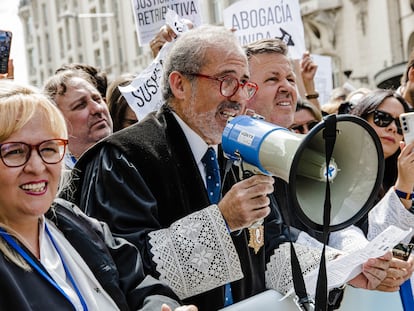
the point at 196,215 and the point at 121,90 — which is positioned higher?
the point at 121,90

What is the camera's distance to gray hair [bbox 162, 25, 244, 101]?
2.87m

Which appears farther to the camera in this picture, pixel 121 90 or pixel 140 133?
pixel 121 90

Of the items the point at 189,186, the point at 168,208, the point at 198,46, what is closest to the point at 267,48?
the point at 198,46

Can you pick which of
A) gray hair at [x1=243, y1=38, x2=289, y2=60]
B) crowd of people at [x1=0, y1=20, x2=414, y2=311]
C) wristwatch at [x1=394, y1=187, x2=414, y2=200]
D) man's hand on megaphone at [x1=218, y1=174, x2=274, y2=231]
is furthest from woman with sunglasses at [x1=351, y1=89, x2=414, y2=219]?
man's hand on megaphone at [x1=218, y1=174, x2=274, y2=231]

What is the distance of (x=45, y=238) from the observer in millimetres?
2203

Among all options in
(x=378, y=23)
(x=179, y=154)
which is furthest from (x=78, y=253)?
(x=378, y=23)

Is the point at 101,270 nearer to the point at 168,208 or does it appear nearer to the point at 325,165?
the point at 168,208

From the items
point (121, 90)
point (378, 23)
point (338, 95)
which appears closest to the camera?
point (121, 90)

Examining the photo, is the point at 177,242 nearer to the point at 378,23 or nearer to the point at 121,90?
the point at 121,90

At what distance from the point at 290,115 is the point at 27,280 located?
2097mm

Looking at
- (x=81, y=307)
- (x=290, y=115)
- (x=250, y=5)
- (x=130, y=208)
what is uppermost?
(x=250, y=5)

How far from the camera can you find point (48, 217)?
89.6 inches

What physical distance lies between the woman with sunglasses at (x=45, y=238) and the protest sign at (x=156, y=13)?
286 centimetres

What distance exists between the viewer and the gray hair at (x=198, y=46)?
2869 millimetres
